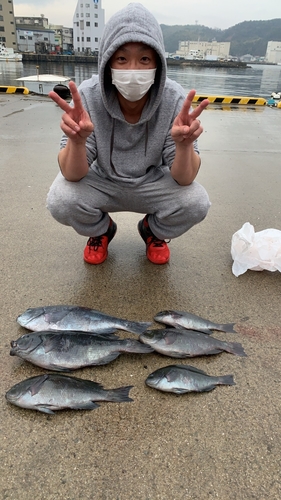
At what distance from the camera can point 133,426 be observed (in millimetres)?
1415

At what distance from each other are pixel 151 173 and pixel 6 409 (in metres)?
1.59

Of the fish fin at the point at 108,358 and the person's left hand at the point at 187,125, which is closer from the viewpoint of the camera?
the fish fin at the point at 108,358

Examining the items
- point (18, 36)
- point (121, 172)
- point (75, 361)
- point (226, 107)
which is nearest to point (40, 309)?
point (75, 361)

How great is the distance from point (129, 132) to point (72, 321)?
1.21m

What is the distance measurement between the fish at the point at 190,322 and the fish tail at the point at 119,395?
0.52 m

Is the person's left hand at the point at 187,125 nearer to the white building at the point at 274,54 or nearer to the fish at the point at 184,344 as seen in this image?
the fish at the point at 184,344

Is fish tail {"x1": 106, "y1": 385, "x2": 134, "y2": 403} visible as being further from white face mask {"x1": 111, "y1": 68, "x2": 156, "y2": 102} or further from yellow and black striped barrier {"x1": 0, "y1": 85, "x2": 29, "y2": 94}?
yellow and black striped barrier {"x1": 0, "y1": 85, "x2": 29, "y2": 94}

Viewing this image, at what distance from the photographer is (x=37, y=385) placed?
1482mm

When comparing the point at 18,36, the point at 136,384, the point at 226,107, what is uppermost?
the point at 18,36

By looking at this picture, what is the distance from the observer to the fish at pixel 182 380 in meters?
1.56

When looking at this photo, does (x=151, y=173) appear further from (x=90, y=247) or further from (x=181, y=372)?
(x=181, y=372)

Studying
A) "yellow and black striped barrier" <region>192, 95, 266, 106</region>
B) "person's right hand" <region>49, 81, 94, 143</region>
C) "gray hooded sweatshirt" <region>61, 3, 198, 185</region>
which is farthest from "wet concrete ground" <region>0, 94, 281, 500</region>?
"yellow and black striped barrier" <region>192, 95, 266, 106</region>

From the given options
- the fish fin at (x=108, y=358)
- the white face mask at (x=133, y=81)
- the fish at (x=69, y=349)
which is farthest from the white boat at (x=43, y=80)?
the fish fin at (x=108, y=358)

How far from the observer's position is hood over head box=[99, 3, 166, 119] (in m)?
1.80
